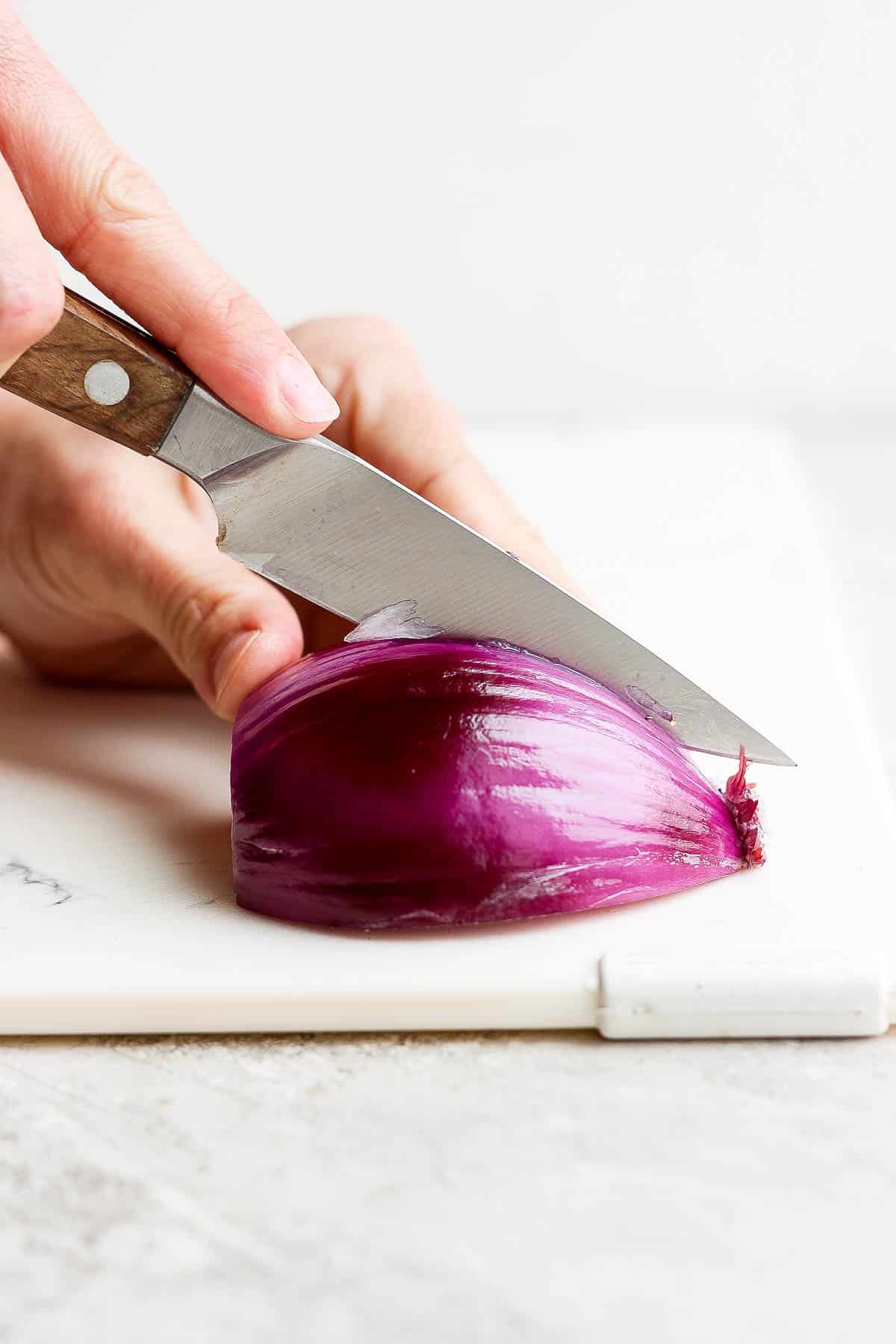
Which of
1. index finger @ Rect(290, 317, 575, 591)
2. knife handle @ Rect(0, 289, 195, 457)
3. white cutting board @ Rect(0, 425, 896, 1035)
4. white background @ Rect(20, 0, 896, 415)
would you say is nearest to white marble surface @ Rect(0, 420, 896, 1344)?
white cutting board @ Rect(0, 425, 896, 1035)

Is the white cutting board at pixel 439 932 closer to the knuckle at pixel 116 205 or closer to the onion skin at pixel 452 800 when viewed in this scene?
the onion skin at pixel 452 800

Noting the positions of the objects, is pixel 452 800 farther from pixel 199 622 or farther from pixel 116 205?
pixel 116 205

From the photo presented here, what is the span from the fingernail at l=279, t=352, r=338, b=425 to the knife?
24 millimetres

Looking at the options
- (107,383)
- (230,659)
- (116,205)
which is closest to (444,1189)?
(230,659)

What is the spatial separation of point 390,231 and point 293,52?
40cm

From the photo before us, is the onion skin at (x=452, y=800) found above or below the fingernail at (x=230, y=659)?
below

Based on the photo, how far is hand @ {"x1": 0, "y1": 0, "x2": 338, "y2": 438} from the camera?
116 centimetres

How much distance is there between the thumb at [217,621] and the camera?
1.26 m

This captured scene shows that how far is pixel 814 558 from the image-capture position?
1.91m

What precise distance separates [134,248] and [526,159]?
2058mm

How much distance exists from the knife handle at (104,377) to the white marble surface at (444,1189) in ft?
1.53

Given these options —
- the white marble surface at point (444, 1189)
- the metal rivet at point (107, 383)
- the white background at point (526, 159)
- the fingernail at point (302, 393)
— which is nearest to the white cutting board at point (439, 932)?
the white marble surface at point (444, 1189)

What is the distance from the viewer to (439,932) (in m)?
1.10

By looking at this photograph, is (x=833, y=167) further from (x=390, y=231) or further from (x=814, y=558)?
(x=814, y=558)
